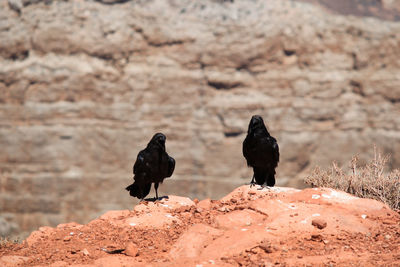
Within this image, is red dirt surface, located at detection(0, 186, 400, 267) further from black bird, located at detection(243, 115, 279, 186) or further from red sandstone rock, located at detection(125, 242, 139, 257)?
black bird, located at detection(243, 115, 279, 186)

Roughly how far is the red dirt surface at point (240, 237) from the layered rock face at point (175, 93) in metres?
24.0

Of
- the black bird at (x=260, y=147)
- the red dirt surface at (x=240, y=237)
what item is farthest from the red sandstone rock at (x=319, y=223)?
the black bird at (x=260, y=147)

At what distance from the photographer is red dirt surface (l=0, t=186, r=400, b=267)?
18.8 feet

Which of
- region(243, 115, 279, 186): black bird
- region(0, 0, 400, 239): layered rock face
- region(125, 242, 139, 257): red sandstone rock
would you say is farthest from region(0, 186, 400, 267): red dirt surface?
region(0, 0, 400, 239): layered rock face

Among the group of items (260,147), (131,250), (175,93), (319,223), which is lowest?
(175,93)

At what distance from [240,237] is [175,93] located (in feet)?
89.2

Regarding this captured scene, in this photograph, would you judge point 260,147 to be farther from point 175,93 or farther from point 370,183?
point 175,93

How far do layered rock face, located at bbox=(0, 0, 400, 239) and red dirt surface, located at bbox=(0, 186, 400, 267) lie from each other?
24.0 m

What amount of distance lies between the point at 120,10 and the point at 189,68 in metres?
5.39

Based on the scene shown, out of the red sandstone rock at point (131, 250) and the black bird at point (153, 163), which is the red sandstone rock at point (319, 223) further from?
the black bird at point (153, 163)

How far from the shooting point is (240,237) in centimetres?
607

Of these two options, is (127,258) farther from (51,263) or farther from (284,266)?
(284,266)

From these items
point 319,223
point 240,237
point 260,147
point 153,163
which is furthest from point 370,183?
point 153,163

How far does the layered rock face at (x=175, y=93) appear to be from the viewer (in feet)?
104
